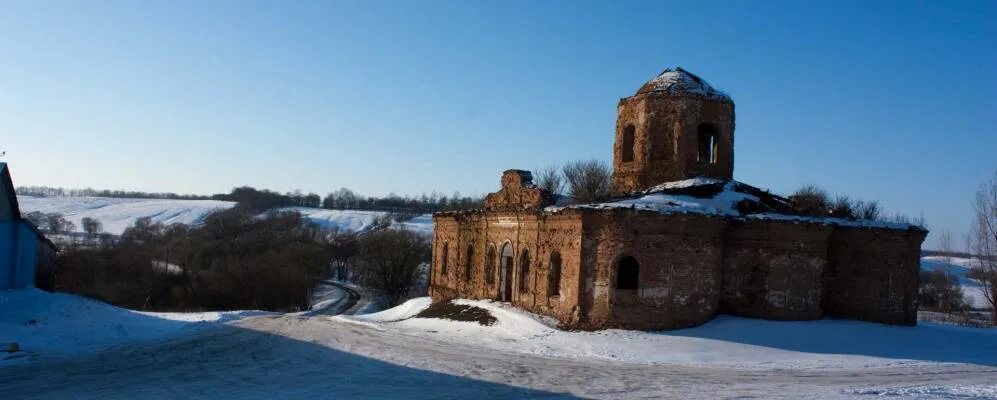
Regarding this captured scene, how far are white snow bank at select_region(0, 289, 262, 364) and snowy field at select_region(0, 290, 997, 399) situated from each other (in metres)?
0.06

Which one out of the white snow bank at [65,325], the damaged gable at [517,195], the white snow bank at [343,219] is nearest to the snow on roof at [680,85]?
the damaged gable at [517,195]

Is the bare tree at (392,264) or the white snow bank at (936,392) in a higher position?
the white snow bank at (936,392)

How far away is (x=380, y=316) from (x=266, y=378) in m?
13.5

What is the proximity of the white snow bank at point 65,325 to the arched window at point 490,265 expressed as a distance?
917cm

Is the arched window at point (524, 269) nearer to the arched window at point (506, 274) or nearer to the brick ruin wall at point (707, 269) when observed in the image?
the brick ruin wall at point (707, 269)

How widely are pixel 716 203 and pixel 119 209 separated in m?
149

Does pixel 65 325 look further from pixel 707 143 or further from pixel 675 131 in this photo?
pixel 707 143

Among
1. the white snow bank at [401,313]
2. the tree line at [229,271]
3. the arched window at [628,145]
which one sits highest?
the arched window at [628,145]

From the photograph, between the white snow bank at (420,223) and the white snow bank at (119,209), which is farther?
the white snow bank at (119,209)

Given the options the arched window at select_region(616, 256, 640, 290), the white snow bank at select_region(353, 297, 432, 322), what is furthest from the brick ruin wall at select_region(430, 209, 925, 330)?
the white snow bank at select_region(353, 297, 432, 322)

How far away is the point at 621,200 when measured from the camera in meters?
20.1

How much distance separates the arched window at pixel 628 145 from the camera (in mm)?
23922

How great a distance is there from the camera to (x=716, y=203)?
20.1 metres

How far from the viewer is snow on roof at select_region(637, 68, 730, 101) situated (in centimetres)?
2289
